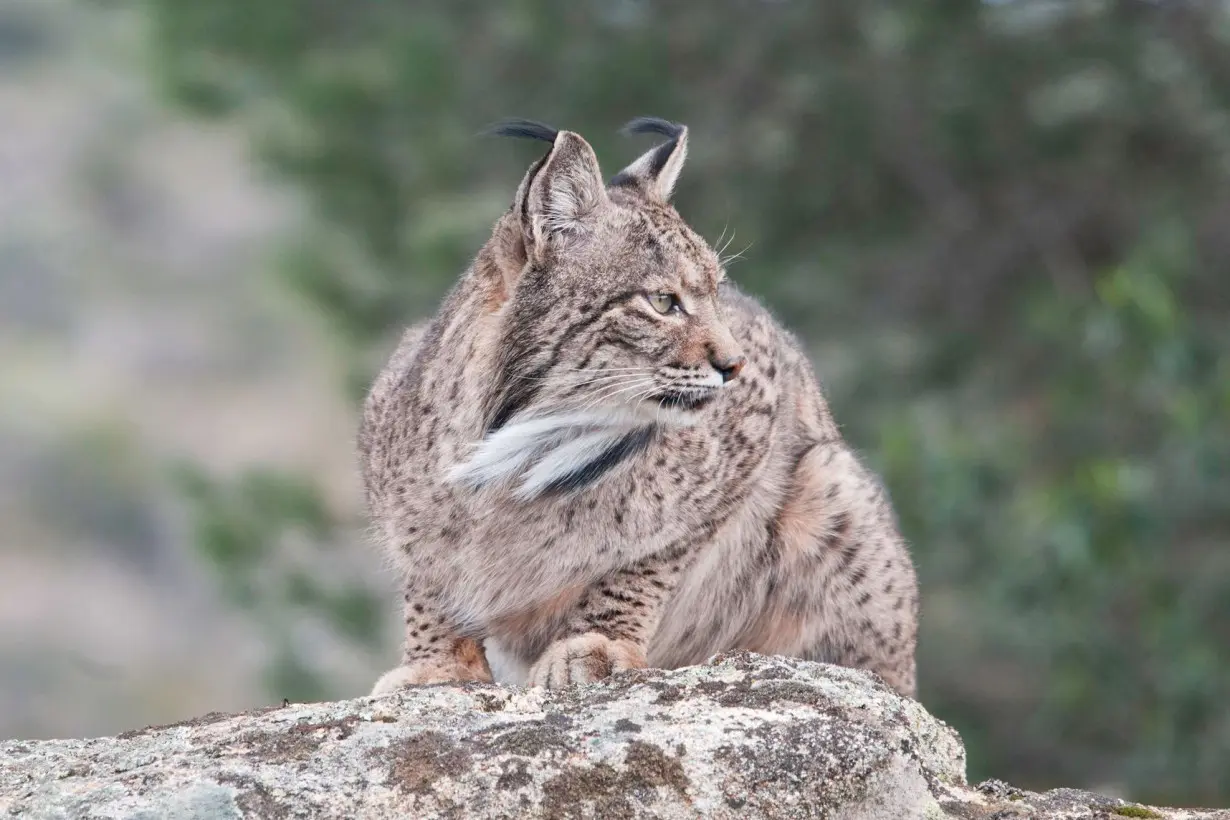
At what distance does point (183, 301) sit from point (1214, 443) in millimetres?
37664

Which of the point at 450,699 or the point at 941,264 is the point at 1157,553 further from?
the point at 450,699

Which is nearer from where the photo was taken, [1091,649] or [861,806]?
[861,806]

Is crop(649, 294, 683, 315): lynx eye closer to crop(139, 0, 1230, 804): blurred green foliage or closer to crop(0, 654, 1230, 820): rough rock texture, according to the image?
crop(0, 654, 1230, 820): rough rock texture

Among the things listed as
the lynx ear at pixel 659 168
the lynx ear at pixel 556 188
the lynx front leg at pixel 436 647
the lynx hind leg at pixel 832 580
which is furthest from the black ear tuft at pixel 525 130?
the lynx hind leg at pixel 832 580

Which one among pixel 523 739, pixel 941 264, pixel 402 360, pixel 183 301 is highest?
pixel 183 301

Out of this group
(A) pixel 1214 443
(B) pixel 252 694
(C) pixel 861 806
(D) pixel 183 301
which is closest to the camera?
(C) pixel 861 806

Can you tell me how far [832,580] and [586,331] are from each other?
129 cm

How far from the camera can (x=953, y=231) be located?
41.4 feet

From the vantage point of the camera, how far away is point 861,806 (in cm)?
346

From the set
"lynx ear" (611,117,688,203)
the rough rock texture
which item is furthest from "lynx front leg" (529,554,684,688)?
"lynx ear" (611,117,688,203)

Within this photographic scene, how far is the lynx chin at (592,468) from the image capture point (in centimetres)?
482

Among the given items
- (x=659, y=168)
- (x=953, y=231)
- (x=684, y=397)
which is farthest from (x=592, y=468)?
(x=953, y=231)

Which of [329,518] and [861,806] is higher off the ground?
[329,518]

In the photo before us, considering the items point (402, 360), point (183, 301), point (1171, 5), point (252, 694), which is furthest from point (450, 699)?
point (183, 301)
